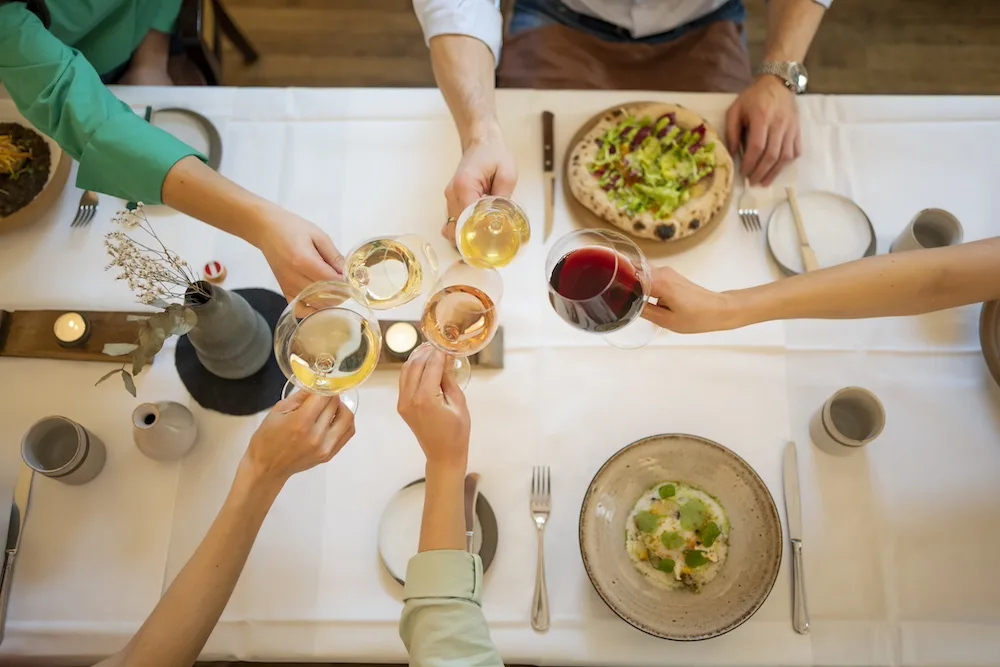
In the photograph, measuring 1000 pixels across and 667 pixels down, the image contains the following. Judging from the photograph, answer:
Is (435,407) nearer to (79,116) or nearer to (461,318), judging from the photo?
(461,318)

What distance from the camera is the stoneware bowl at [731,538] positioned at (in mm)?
1084

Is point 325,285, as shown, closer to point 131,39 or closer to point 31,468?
point 31,468

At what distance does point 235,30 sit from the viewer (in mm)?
2396

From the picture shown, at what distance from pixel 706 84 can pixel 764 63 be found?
0.25m

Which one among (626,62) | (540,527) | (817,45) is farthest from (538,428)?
(817,45)

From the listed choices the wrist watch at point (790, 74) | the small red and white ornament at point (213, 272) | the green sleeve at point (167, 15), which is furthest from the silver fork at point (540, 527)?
the green sleeve at point (167, 15)

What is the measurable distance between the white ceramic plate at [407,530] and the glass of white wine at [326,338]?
0.30 m

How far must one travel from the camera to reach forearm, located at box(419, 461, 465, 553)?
3.30 feet

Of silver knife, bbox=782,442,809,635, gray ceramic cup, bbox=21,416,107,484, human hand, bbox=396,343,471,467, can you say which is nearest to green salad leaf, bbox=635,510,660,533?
silver knife, bbox=782,442,809,635

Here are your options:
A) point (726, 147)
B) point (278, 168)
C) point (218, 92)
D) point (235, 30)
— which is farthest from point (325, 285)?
point (235, 30)

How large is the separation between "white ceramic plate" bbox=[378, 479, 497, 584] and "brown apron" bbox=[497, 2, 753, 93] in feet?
3.93

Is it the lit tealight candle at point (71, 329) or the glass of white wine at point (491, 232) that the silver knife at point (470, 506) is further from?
the lit tealight candle at point (71, 329)

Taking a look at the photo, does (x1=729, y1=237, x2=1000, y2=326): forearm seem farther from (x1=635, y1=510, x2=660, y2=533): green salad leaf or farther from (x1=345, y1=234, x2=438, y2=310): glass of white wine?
(x1=345, y1=234, x2=438, y2=310): glass of white wine

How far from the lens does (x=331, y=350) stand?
1.01 meters
